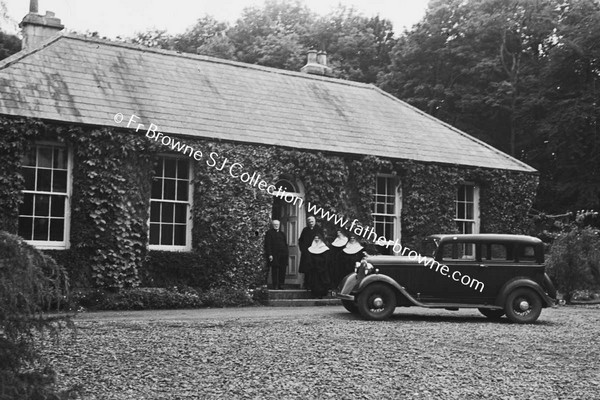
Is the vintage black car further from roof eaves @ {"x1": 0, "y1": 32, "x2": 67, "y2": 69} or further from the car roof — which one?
roof eaves @ {"x1": 0, "y1": 32, "x2": 67, "y2": 69}

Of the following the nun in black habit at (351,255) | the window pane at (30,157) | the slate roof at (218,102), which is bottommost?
the nun in black habit at (351,255)

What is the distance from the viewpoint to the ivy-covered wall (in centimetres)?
1584

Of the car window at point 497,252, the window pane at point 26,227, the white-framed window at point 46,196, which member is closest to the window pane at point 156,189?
the white-framed window at point 46,196

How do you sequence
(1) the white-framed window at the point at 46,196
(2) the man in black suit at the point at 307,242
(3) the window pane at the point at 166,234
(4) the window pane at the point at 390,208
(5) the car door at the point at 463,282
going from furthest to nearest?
1. (4) the window pane at the point at 390,208
2. (2) the man in black suit at the point at 307,242
3. (3) the window pane at the point at 166,234
4. (1) the white-framed window at the point at 46,196
5. (5) the car door at the point at 463,282

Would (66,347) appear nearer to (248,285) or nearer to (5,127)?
(5,127)

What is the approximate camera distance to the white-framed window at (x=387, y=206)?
20.5m

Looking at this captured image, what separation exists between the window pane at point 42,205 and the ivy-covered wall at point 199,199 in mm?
564

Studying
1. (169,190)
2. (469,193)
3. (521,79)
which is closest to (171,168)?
(169,190)

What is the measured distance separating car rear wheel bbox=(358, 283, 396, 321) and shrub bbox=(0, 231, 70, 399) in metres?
8.78

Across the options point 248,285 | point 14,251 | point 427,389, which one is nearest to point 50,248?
point 248,285

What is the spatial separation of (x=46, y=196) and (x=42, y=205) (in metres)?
0.21

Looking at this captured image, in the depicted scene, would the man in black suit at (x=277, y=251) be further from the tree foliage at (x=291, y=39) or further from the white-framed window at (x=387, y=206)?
the tree foliage at (x=291, y=39)

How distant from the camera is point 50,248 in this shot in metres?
15.7

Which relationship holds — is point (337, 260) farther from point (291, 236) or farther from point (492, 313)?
point (492, 313)
